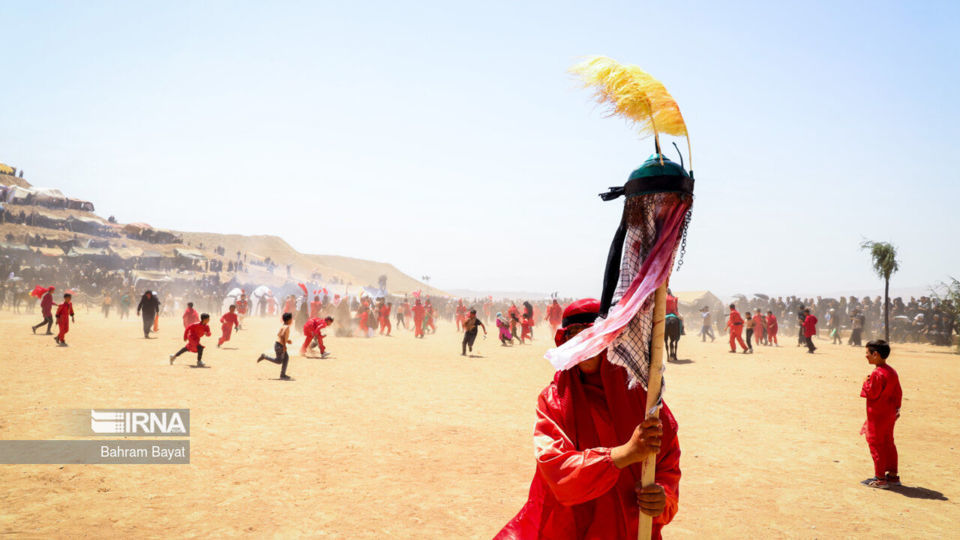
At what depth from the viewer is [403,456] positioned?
6746 mm

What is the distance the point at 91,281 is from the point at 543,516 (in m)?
44.0

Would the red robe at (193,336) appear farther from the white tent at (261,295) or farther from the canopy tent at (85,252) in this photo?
the canopy tent at (85,252)

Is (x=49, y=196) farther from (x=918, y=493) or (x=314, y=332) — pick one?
(x=918, y=493)

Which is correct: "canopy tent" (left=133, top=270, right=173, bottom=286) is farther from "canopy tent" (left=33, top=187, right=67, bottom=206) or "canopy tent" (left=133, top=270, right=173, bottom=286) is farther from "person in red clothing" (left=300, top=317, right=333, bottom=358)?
"person in red clothing" (left=300, top=317, right=333, bottom=358)

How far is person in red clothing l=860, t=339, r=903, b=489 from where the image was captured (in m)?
6.02

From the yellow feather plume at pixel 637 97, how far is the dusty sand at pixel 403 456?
3.65 m

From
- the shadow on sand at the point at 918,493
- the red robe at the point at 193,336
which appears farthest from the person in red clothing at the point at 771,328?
the red robe at the point at 193,336

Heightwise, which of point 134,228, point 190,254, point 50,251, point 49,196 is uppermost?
point 49,196

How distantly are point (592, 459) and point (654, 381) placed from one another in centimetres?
35

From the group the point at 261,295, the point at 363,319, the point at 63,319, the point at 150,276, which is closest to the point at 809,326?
the point at 363,319

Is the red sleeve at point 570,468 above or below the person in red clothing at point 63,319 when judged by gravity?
above

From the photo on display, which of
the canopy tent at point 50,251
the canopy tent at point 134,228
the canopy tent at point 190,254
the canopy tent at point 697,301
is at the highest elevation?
the canopy tent at point 134,228

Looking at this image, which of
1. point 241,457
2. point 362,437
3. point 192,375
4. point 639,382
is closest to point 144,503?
point 241,457

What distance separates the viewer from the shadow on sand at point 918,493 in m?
5.68
